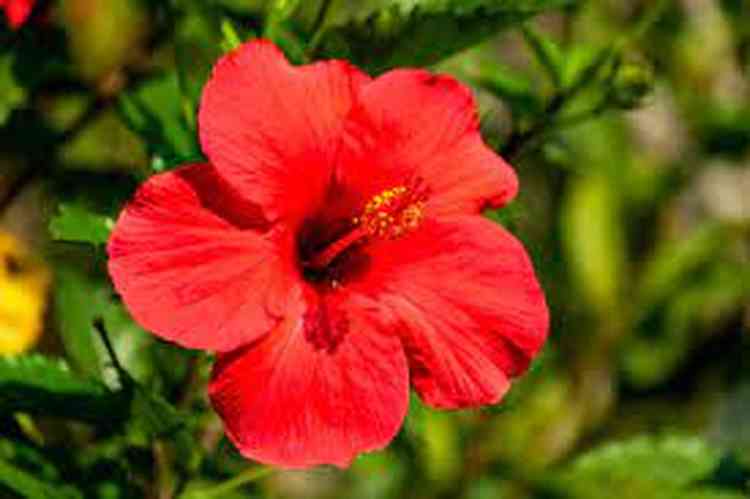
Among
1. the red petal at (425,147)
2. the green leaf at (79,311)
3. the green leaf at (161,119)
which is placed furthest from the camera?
the green leaf at (79,311)

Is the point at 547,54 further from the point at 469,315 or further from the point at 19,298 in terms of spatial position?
the point at 19,298

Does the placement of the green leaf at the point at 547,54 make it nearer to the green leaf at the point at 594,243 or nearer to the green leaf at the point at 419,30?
the green leaf at the point at 419,30

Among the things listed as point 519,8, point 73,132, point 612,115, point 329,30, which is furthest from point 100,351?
point 612,115

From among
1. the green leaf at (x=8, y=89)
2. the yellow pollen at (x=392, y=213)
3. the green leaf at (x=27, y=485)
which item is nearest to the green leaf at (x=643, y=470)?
the yellow pollen at (x=392, y=213)

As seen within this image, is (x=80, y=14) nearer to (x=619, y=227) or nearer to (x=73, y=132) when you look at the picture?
(x=73, y=132)

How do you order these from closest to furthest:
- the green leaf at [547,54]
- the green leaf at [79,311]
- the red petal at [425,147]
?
the red petal at [425,147], the green leaf at [547,54], the green leaf at [79,311]

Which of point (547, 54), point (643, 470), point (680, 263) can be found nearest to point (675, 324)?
point (680, 263)

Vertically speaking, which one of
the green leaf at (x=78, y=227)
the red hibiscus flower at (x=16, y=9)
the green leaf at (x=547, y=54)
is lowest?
the green leaf at (x=547, y=54)
